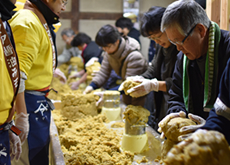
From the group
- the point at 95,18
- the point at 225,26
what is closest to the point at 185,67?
the point at 225,26

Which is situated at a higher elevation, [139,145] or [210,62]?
[210,62]

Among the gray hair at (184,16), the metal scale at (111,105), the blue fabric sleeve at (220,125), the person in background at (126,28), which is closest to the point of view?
the blue fabric sleeve at (220,125)

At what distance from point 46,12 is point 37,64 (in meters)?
0.46

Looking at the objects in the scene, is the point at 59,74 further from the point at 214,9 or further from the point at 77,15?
the point at 77,15

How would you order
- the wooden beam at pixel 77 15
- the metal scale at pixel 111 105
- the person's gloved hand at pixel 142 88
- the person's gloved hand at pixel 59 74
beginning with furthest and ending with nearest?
the wooden beam at pixel 77 15 < the metal scale at pixel 111 105 < the person's gloved hand at pixel 59 74 < the person's gloved hand at pixel 142 88

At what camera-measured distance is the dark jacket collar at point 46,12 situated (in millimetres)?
1785

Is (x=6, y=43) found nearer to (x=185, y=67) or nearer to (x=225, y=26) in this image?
(x=185, y=67)

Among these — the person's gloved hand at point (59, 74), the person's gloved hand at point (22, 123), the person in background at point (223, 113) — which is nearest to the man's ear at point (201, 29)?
the person in background at point (223, 113)

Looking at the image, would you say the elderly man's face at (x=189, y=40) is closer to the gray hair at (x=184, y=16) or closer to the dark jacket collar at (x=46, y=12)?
the gray hair at (x=184, y=16)

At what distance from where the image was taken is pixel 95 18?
7.60 meters

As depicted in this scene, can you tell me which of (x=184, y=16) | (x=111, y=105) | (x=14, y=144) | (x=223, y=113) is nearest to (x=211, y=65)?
(x=184, y=16)

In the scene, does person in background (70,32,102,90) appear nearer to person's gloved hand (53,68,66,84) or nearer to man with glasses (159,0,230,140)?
person's gloved hand (53,68,66,84)

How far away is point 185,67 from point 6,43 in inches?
45.7

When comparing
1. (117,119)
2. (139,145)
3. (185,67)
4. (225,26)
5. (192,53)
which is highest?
(225,26)
